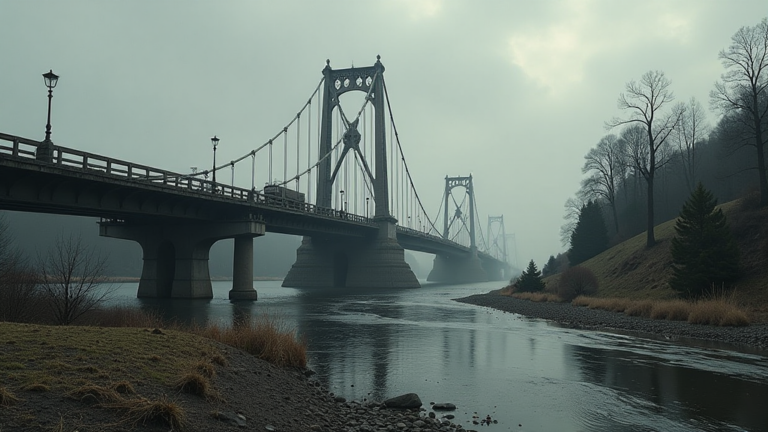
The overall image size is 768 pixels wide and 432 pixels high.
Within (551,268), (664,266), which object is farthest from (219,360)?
(551,268)

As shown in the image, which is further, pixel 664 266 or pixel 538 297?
pixel 538 297

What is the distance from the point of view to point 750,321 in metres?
23.5

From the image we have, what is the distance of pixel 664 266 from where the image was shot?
36.9m

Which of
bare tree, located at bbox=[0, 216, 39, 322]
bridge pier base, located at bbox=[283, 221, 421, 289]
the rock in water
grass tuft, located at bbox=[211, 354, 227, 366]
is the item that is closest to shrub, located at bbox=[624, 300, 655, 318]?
the rock in water

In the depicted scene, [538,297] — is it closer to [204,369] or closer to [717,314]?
[717,314]

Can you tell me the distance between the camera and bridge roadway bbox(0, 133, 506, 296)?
29.2 m

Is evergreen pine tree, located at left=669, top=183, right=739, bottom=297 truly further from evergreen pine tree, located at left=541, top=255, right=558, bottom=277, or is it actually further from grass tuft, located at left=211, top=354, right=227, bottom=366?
evergreen pine tree, located at left=541, top=255, right=558, bottom=277

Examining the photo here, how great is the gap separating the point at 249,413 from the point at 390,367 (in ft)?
24.3

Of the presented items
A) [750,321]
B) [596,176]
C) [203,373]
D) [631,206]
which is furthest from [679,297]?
[596,176]

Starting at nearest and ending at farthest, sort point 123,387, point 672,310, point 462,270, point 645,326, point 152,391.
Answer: point 123,387 → point 152,391 → point 645,326 → point 672,310 → point 462,270

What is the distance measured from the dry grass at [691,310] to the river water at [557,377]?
456cm

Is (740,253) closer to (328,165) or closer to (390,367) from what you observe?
(390,367)

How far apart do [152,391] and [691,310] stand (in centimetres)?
2588

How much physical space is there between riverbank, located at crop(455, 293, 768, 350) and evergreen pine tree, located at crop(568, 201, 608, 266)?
73.8 feet
